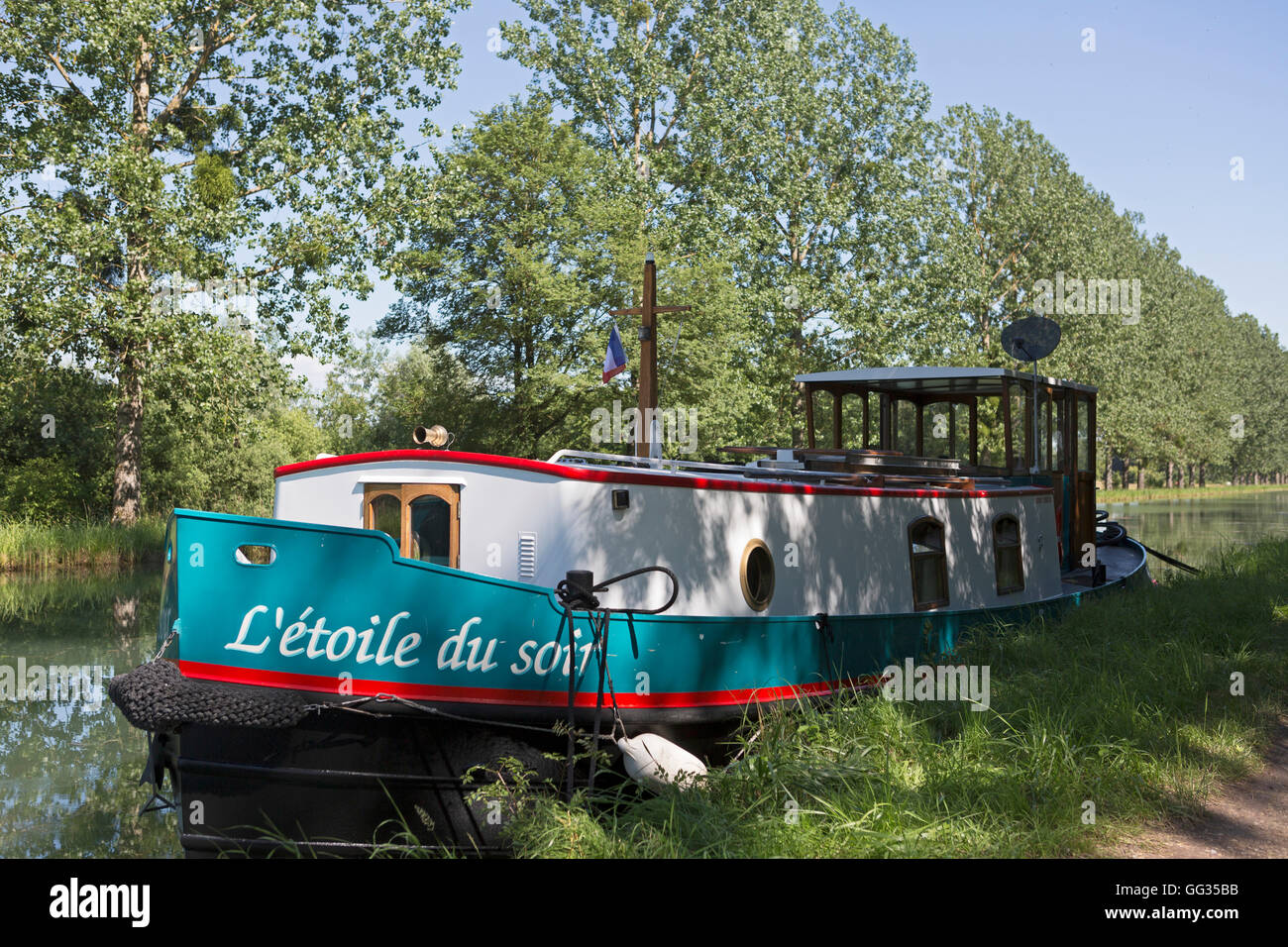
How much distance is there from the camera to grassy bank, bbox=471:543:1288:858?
521cm

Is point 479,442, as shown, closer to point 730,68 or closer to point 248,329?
point 248,329

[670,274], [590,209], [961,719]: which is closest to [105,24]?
[590,209]

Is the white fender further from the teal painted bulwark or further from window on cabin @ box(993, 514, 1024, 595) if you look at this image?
window on cabin @ box(993, 514, 1024, 595)

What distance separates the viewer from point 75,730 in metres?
9.97

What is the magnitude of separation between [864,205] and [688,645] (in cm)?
2728

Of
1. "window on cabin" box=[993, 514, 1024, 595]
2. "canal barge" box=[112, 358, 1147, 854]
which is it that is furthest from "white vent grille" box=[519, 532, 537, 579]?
"window on cabin" box=[993, 514, 1024, 595]

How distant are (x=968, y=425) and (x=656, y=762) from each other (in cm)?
770

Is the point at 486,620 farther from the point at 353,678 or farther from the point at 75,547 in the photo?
the point at 75,547

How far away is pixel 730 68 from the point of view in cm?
3141

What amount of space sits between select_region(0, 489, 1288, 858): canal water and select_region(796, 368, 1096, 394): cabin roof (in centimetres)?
805

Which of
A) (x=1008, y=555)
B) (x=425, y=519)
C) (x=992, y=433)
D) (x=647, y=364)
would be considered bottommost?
(x=1008, y=555)

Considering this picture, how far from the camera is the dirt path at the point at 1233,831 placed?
202 inches
